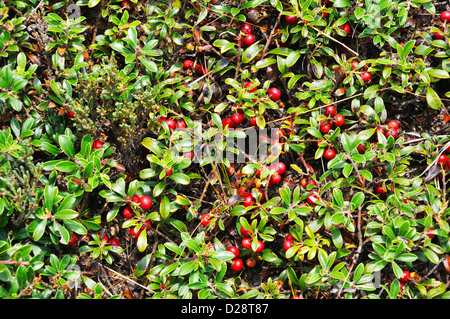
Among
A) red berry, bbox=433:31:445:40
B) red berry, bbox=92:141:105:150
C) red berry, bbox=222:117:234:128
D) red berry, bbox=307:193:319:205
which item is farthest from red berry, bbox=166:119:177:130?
red berry, bbox=433:31:445:40

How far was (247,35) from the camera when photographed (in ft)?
10.3

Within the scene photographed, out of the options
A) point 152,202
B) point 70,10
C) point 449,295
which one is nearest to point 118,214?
point 152,202

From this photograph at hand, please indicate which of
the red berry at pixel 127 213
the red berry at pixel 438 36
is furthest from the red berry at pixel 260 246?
the red berry at pixel 438 36

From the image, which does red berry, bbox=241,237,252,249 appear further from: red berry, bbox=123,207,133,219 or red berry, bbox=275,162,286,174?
red berry, bbox=123,207,133,219

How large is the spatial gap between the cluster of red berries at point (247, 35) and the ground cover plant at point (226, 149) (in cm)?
1

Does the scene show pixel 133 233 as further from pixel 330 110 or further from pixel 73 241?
pixel 330 110

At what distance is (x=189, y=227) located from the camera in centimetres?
299

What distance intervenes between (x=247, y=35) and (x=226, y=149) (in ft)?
3.11

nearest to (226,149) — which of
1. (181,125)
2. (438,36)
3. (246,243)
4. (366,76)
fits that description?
(181,125)

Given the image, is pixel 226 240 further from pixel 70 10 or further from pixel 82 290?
pixel 70 10

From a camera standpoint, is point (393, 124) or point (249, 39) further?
point (249, 39)

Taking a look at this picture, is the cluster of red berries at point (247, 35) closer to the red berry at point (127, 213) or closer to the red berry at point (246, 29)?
the red berry at point (246, 29)

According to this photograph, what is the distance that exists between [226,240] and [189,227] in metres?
0.30

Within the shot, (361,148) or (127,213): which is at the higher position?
(361,148)
